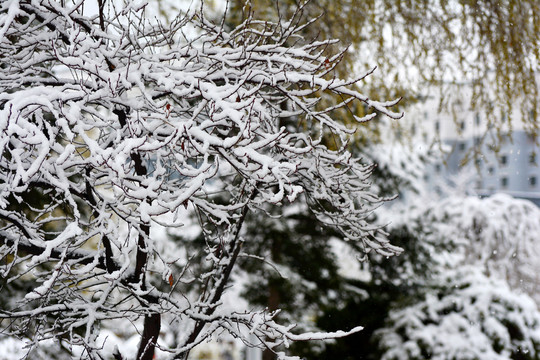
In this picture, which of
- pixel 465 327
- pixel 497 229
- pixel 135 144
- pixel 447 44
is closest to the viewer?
pixel 135 144

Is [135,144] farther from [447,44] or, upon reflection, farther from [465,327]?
[465,327]

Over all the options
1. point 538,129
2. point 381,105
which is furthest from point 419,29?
point 381,105

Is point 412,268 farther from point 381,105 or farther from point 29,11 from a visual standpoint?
point 29,11

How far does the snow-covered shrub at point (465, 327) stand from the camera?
22.2ft

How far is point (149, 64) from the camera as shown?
2.31m

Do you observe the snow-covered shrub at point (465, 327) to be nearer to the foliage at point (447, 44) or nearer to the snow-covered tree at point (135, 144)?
the foliage at point (447, 44)

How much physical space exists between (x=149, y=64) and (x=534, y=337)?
675 cm

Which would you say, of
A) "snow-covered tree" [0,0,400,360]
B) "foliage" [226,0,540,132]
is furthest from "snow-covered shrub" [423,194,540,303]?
"snow-covered tree" [0,0,400,360]

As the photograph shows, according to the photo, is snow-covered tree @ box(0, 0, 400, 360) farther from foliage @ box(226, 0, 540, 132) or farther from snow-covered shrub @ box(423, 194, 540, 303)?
snow-covered shrub @ box(423, 194, 540, 303)

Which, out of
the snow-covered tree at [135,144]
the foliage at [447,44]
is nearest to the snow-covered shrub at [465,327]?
the foliage at [447,44]

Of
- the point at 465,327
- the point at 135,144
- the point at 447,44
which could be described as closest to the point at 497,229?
the point at 465,327

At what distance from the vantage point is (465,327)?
6992 millimetres

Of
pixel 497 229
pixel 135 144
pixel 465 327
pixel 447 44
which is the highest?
pixel 447 44

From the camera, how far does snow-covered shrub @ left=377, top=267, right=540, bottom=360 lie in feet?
22.2
